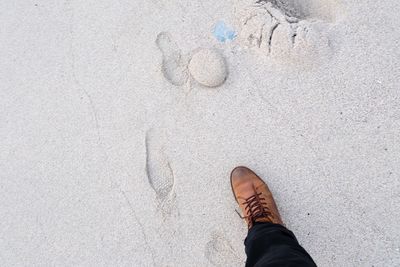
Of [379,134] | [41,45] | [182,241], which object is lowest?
[182,241]

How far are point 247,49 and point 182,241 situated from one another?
0.92 m

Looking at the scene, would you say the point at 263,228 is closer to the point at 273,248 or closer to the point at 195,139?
the point at 273,248

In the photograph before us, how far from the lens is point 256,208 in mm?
1855

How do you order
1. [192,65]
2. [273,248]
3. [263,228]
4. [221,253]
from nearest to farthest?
1. [273,248]
2. [263,228]
3. [221,253]
4. [192,65]

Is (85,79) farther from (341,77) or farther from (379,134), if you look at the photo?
(379,134)

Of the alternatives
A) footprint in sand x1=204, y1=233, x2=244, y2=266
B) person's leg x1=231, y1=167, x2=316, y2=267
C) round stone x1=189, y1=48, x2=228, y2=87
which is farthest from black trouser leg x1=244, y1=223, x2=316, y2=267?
round stone x1=189, y1=48, x2=228, y2=87

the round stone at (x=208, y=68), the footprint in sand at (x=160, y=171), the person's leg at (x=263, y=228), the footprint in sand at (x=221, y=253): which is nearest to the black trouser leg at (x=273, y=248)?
the person's leg at (x=263, y=228)

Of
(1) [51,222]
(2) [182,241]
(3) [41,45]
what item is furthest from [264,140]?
(3) [41,45]

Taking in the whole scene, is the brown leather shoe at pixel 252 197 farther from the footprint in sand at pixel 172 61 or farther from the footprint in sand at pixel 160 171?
the footprint in sand at pixel 172 61

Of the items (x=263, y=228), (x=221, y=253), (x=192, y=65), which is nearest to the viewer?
(x=263, y=228)

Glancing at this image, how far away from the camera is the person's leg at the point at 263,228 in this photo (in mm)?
1559

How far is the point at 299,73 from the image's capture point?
1.92 meters

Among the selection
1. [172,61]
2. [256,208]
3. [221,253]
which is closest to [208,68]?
[172,61]

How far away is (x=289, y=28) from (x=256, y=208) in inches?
32.2
